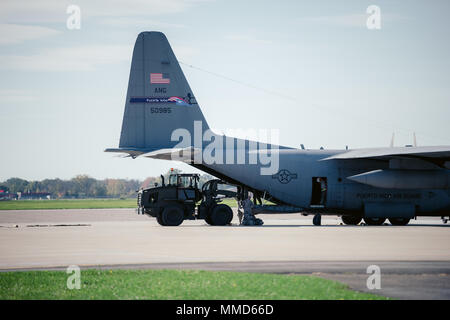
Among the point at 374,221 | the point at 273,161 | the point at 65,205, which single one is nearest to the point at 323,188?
the point at 273,161

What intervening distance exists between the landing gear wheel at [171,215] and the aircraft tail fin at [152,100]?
3.31 meters

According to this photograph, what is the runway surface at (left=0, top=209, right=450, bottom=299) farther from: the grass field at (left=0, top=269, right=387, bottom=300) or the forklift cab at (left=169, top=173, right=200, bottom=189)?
the forklift cab at (left=169, top=173, right=200, bottom=189)

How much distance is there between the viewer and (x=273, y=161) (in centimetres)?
3372

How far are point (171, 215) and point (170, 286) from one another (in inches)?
801

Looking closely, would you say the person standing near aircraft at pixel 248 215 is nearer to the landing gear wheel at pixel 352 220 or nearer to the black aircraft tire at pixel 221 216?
the black aircraft tire at pixel 221 216

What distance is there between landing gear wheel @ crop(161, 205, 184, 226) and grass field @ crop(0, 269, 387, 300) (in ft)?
58.8

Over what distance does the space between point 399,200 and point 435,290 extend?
73.9ft

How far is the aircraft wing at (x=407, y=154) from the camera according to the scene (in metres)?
30.6

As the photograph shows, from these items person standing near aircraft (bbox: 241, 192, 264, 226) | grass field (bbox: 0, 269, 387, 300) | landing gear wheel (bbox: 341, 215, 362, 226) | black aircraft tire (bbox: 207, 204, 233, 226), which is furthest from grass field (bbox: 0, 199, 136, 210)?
grass field (bbox: 0, 269, 387, 300)

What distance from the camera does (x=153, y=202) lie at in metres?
33.2

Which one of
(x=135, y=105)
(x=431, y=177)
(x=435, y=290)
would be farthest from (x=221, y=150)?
(x=435, y=290)

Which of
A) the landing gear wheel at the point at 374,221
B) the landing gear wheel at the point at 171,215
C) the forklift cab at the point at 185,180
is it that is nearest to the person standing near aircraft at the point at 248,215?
the forklift cab at the point at 185,180

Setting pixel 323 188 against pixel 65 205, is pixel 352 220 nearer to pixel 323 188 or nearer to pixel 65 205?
pixel 323 188
